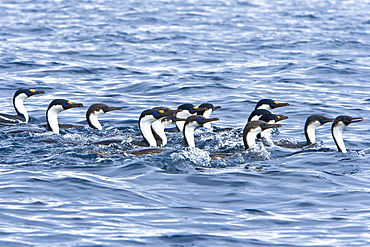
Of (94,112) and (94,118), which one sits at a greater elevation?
(94,112)

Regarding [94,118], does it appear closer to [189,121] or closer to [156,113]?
[156,113]

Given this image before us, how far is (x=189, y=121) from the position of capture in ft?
45.2

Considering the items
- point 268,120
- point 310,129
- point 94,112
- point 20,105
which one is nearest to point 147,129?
point 94,112

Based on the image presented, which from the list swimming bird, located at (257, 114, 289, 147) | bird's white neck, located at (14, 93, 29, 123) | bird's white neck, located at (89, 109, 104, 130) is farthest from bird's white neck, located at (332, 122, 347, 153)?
bird's white neck, located at (14, 93, 29, 123)

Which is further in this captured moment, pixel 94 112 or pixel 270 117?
pixel 94 112

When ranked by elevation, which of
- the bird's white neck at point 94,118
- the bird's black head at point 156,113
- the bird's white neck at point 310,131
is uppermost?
the bird's black head at point 156,113

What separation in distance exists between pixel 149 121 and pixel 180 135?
1713 mm

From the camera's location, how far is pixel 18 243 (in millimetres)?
8367

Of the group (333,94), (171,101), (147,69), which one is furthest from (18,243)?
(147,69)

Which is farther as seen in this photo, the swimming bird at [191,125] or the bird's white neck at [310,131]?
the bird's white neck at [310,131]

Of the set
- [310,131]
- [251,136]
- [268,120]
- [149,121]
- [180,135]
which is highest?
[149,121]

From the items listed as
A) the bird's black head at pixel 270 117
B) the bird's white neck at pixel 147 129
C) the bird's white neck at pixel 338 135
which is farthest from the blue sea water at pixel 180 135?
the bird's black head at pixel 270 117

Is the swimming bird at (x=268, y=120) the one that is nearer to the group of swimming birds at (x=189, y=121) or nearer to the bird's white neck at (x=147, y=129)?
the group of swimming birds at (x=189, y=121)

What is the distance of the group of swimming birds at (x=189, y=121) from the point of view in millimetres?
13461
